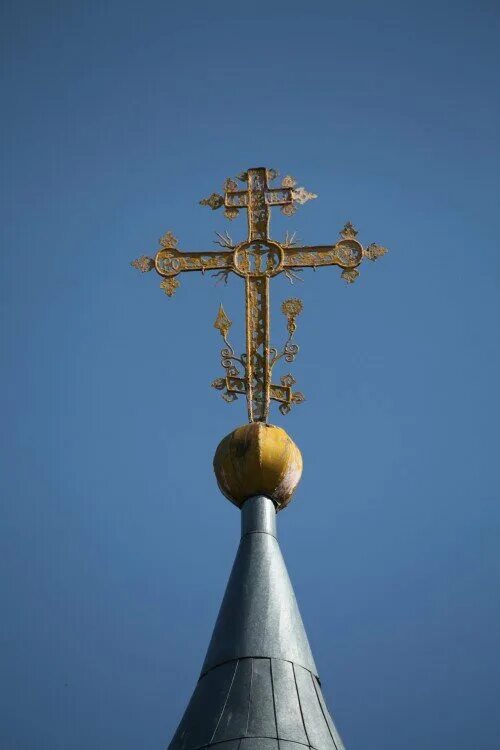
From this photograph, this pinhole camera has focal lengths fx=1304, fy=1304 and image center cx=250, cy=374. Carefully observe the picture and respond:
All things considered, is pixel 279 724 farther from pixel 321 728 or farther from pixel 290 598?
pixel 290 598

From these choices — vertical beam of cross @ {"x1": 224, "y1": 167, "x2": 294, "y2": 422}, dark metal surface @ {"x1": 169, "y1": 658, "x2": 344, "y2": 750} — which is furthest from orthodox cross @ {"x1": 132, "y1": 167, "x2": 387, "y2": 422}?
dark metal surface @ {"x1": 169, "y1": 658, "x2": 344, "y2": 750}

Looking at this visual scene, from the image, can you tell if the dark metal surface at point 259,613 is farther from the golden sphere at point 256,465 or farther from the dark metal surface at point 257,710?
the golden sphere at point 256,465

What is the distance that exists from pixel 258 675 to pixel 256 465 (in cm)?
190

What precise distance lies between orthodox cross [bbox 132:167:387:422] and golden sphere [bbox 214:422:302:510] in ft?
1.20

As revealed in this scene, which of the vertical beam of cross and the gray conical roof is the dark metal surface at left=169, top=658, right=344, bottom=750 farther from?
the vertical beam of cross

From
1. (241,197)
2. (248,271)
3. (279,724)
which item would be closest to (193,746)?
(279,724)

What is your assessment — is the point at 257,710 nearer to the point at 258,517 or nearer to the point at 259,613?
the point at 259,613

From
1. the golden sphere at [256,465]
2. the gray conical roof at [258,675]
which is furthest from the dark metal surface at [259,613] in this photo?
the golden sphere at [256,465]

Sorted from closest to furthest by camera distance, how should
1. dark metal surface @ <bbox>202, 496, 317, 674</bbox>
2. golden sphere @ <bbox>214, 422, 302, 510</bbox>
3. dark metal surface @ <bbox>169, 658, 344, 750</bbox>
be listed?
dark metal surface @ <bbox>169, 658, 344, 750</bbox>
dark metal surface @ <bbox>202, 496, 317, 674</bbox>
golden sphere @ <bbox>214, 422, 302, 510</bbox>

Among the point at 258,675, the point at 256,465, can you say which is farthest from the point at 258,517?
the point at 258,675

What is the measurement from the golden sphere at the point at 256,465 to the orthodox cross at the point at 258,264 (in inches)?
14.4

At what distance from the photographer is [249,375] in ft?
34.7

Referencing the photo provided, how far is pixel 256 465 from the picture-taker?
393 inches

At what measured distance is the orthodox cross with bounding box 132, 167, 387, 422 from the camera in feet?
34.7
